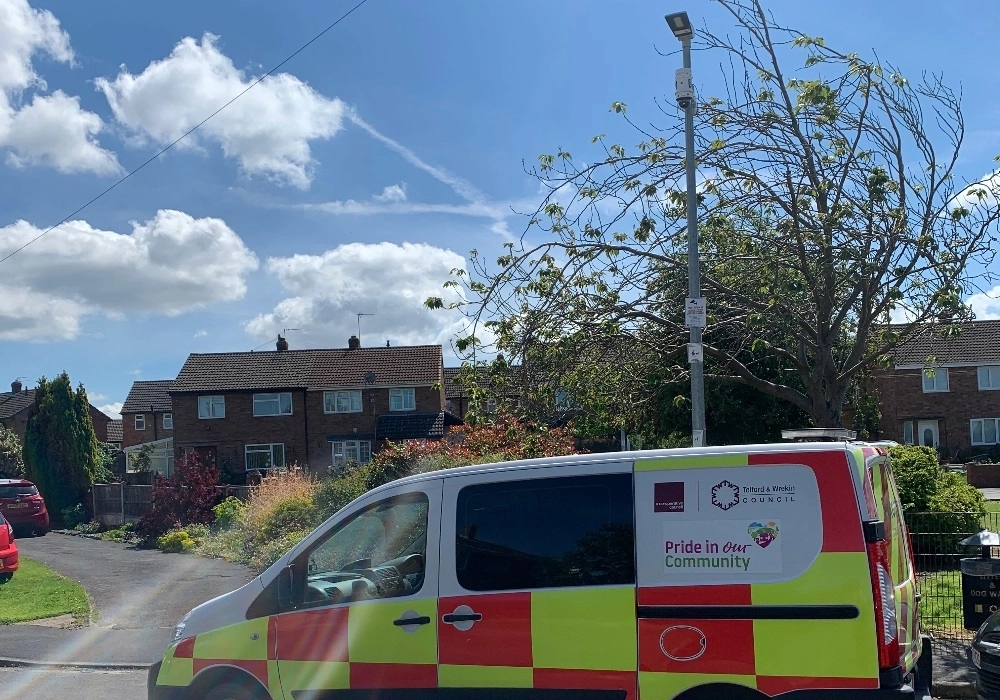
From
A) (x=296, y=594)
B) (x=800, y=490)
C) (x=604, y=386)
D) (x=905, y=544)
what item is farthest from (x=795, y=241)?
(x=296, y=594)

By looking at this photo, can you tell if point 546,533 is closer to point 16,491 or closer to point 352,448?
point 16,491

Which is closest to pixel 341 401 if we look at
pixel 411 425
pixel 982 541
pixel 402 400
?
pixel 402 400

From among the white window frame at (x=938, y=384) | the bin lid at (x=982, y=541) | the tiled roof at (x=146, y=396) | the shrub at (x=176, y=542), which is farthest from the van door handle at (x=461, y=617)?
the tiled roof at (x=146, y=396)

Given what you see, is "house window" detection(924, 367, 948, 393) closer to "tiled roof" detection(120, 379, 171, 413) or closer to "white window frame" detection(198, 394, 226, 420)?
"white window frame" detection(198, 394, 226, 420)

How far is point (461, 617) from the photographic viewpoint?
5172 millimetres

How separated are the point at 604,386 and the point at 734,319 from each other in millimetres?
2224

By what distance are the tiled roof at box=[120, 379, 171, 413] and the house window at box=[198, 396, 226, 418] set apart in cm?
1600

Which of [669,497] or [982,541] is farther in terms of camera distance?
[982,541]

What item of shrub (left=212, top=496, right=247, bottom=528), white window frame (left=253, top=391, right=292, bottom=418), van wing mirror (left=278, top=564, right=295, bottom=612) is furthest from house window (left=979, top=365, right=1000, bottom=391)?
van wing mirror (left=278, top=564, right=295, bottom=612)

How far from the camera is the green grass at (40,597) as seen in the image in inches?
495

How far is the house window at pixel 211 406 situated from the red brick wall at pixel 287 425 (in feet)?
0.56

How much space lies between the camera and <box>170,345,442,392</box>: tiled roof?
4144 centimetres

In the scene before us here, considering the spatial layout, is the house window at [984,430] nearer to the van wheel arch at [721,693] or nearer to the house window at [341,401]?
the house window at [341,401]

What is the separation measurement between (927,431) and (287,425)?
28.0 m
